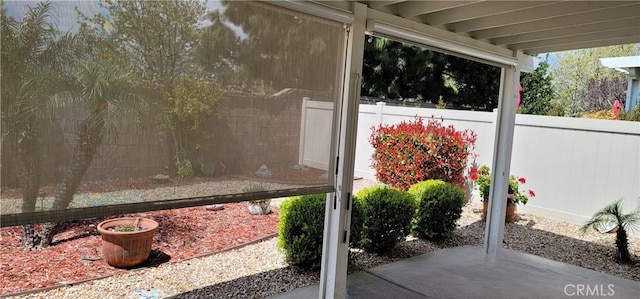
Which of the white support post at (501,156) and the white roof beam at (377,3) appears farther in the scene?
the white support post at (501,156)

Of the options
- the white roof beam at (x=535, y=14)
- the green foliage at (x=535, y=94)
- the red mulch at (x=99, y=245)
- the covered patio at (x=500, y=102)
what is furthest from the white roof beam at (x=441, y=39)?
the green foliage at (x=535, y=94)

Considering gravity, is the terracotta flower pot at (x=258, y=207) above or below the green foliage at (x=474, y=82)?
below

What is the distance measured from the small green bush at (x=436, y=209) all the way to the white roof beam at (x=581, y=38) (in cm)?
174

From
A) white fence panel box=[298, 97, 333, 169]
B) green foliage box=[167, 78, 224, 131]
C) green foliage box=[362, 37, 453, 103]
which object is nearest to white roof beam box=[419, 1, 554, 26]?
white fence panel box=[298, 97, 333, 169]

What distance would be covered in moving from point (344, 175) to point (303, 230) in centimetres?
99

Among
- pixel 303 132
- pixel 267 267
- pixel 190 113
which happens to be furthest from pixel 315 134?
pixel 267 267

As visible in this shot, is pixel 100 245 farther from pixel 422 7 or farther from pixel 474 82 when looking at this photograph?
pixel 474 82

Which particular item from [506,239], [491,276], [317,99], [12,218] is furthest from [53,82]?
[506,239]

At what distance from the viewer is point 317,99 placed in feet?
8.64

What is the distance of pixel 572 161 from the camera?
5980 millimetres

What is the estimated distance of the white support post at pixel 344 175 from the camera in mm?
2742

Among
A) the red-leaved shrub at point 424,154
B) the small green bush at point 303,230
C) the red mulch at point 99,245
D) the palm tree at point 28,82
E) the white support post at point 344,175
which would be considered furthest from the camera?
the red-leaved shrub at point 424,154

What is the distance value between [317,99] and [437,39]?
53.1 inches

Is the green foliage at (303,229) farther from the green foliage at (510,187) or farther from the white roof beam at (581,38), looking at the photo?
the green foliage at (510,187)
